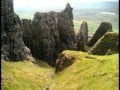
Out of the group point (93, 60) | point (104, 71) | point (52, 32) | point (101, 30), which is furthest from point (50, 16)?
point (104, 71)

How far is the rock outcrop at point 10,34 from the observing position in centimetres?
8294

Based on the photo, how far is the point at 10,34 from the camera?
87.1 meters

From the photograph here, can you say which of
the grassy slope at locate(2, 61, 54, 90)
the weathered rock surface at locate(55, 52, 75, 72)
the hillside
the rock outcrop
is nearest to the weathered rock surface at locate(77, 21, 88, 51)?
the rock outcrop

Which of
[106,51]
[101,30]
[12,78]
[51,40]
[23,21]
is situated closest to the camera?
[12,78]

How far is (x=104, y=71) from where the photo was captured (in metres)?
65.2

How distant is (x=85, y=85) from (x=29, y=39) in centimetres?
6889

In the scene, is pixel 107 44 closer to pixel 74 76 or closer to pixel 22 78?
pixel 74 76

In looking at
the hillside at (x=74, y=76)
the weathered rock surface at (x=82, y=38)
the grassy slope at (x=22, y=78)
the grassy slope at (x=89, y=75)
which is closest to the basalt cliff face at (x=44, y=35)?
the weathered rock surface at (x=82, y=38)

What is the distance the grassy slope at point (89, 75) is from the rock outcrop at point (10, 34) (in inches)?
515

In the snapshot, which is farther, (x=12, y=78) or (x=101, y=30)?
(x=101, y=30)

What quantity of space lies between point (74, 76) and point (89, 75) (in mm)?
4576

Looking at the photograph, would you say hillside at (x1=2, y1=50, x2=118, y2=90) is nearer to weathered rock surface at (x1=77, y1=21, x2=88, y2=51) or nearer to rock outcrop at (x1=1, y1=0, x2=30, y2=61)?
rock outcrop at (x1=1, y1=0, x2=30, y2=61)

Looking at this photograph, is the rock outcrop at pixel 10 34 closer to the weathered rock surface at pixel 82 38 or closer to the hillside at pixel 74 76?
the hillside at pixel 74 76

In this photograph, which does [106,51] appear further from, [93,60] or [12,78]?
[12,78]
